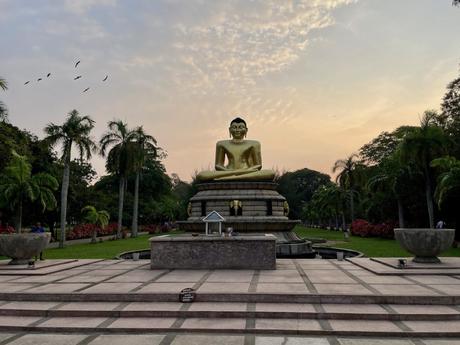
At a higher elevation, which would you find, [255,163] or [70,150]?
[70,150]

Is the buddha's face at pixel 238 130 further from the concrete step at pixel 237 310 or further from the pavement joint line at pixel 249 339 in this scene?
the pavement joint line at pixel 249 339

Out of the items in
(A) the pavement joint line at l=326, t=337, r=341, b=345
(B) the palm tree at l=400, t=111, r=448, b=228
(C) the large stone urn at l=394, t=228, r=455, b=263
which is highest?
(B) the palm tree at l=400, t=111, r=448, b=228

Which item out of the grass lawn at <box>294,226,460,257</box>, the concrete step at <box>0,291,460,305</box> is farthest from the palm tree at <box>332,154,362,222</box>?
the concrete step at <box>0,291,460,305</box>

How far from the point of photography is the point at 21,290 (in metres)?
Result: 8.40

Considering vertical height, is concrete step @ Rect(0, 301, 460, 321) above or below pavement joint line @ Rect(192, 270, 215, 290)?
below

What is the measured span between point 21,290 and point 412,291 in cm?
769

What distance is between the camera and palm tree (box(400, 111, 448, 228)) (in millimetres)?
23406

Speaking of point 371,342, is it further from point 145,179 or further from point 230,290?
point 145,179

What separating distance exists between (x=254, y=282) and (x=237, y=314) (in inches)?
80.8

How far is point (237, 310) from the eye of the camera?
6961 millimetres

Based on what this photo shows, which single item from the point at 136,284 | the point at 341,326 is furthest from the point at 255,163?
the point at 341,326

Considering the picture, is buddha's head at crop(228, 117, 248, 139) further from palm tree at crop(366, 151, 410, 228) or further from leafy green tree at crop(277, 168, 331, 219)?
leafy green tree at crop(277, 168, 331, 219)

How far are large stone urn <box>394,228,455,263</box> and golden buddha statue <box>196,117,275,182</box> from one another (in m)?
8.78

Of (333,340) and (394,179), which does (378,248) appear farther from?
(333,340)
